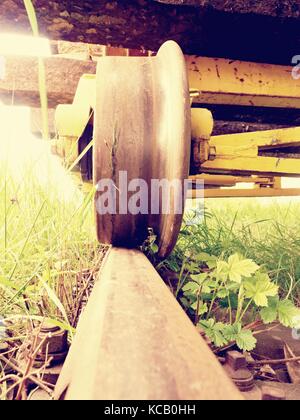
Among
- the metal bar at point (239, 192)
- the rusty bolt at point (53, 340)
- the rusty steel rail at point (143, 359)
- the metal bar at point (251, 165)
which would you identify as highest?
the metal bar at point (251, 165)

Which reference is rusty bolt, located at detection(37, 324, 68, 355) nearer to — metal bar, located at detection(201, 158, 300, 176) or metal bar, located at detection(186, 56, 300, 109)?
metal bar, located at detection(201, 158, 300, 176)

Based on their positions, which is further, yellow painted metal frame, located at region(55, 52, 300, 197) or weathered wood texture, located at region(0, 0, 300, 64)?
yellow painted metal frame, located at region(55, 52, 300, 197)

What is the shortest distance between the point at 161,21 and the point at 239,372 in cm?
153

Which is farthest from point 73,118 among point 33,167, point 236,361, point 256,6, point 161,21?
point 236,361

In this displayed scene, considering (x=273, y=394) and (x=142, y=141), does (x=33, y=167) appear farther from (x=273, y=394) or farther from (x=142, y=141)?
(x=273, y=394)

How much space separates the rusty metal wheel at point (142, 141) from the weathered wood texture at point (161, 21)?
0.62m

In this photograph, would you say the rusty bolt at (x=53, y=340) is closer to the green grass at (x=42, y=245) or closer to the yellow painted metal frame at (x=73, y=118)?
the green grass at (x=42, y=245)

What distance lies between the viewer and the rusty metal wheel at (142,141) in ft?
3.58

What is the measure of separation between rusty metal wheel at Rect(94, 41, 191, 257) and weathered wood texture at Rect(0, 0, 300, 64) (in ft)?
2.04

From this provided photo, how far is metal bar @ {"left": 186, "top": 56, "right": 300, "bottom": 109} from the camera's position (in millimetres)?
2381

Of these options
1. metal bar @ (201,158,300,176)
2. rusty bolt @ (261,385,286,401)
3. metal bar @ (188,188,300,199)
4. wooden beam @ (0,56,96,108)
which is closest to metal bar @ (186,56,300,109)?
metal bar @ (201,158,300,176)

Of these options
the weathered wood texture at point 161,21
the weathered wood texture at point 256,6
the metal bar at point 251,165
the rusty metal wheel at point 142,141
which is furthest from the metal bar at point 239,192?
the rusty metal wheel at point 142,141
